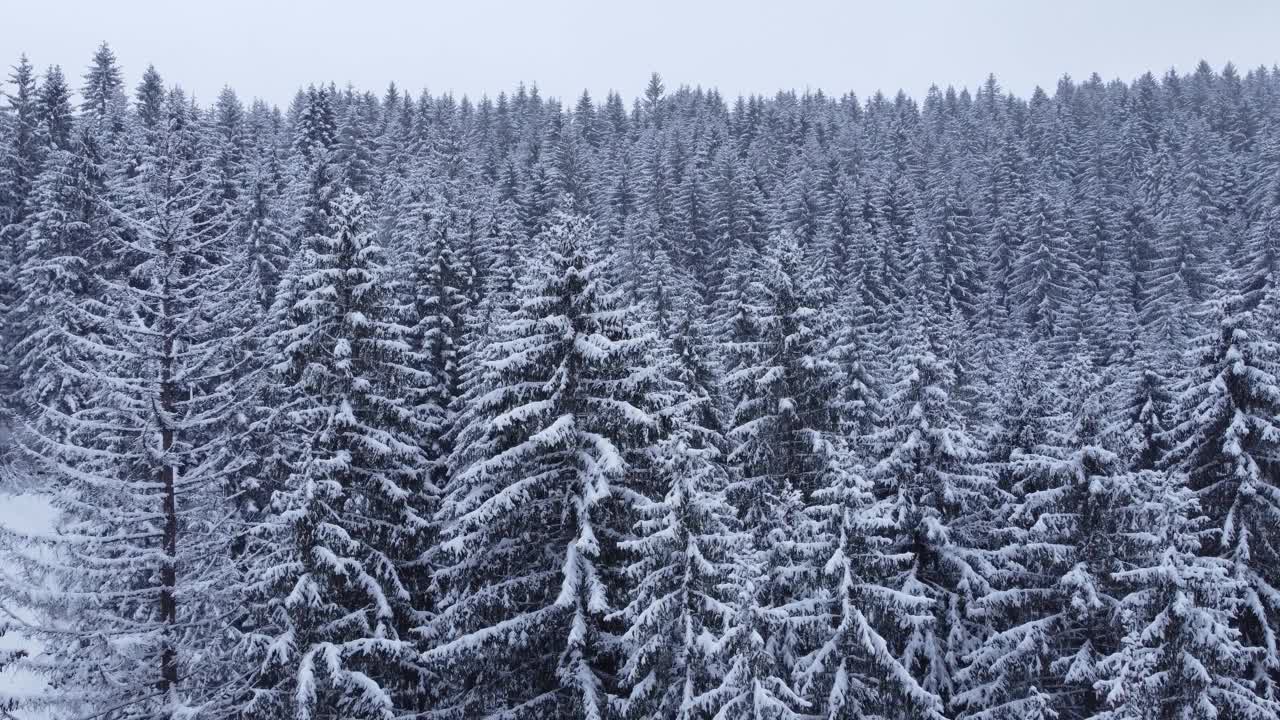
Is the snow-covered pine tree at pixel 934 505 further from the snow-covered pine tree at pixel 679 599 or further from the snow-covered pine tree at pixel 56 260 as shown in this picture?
the snow-covered pine tree at pixel 56 260

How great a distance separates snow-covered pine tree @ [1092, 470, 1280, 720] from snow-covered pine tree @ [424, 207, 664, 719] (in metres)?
9.28

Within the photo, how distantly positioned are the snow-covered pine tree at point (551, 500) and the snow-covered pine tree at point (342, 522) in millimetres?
1468

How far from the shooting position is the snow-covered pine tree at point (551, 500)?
15344mm

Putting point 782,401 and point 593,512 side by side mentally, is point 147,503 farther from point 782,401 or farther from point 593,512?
point 782,401

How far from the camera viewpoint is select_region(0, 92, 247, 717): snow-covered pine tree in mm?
12312

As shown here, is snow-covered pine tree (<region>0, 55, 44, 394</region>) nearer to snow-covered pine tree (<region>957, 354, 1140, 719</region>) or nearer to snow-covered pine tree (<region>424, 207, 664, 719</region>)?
snow-covered pine tree (<region>424, 207, 664, 719</region>)

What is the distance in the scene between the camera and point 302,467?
1717 cm

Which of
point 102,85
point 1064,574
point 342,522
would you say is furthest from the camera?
point 102,85

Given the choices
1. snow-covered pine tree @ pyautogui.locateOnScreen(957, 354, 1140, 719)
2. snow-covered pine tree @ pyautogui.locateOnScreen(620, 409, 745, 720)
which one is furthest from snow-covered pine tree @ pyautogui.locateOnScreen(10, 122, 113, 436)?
snow-covered pine tree @ pyautogui.locateOnScreen(957, 354, 1140, 719)

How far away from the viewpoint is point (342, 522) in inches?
677

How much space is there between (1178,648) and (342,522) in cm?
1601

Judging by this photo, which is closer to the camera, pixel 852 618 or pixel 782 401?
pixel 852 618

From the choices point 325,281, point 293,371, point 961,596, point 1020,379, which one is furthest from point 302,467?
point 1020,379

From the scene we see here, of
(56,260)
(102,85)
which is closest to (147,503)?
(56,260)
